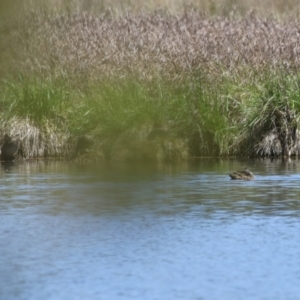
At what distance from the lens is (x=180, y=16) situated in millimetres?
26219

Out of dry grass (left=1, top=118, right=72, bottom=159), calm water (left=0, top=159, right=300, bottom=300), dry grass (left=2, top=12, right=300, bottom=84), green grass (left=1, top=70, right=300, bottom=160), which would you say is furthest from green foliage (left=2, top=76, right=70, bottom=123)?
calm water (left=0, top=159, right=300, bottom=300)

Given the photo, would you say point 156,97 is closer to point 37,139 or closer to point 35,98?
point 35,98

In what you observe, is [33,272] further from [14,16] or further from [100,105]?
[100,105]

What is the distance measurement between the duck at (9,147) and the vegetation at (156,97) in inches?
5.7

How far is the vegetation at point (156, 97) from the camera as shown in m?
18.2

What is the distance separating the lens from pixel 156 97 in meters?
19.0

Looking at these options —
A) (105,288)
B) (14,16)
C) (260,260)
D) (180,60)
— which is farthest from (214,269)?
(180,60)

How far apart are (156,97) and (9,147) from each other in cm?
292

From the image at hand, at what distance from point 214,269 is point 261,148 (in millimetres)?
10783

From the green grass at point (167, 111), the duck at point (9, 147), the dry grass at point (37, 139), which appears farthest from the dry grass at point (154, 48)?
the duck at point (9, 147)

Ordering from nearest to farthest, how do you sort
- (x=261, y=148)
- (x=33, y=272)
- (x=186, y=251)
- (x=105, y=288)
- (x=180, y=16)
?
(x=105, y=288) → (x=33, y=272) → (x=186, y=251) → (x=261, y=148) → (x=180, y=16)

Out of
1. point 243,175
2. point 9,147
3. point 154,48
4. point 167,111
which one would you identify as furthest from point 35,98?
point 243,175

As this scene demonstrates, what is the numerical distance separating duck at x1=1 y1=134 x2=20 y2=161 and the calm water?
3095 millimetres

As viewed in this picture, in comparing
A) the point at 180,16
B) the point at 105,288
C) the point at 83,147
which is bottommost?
the point at 105,288
